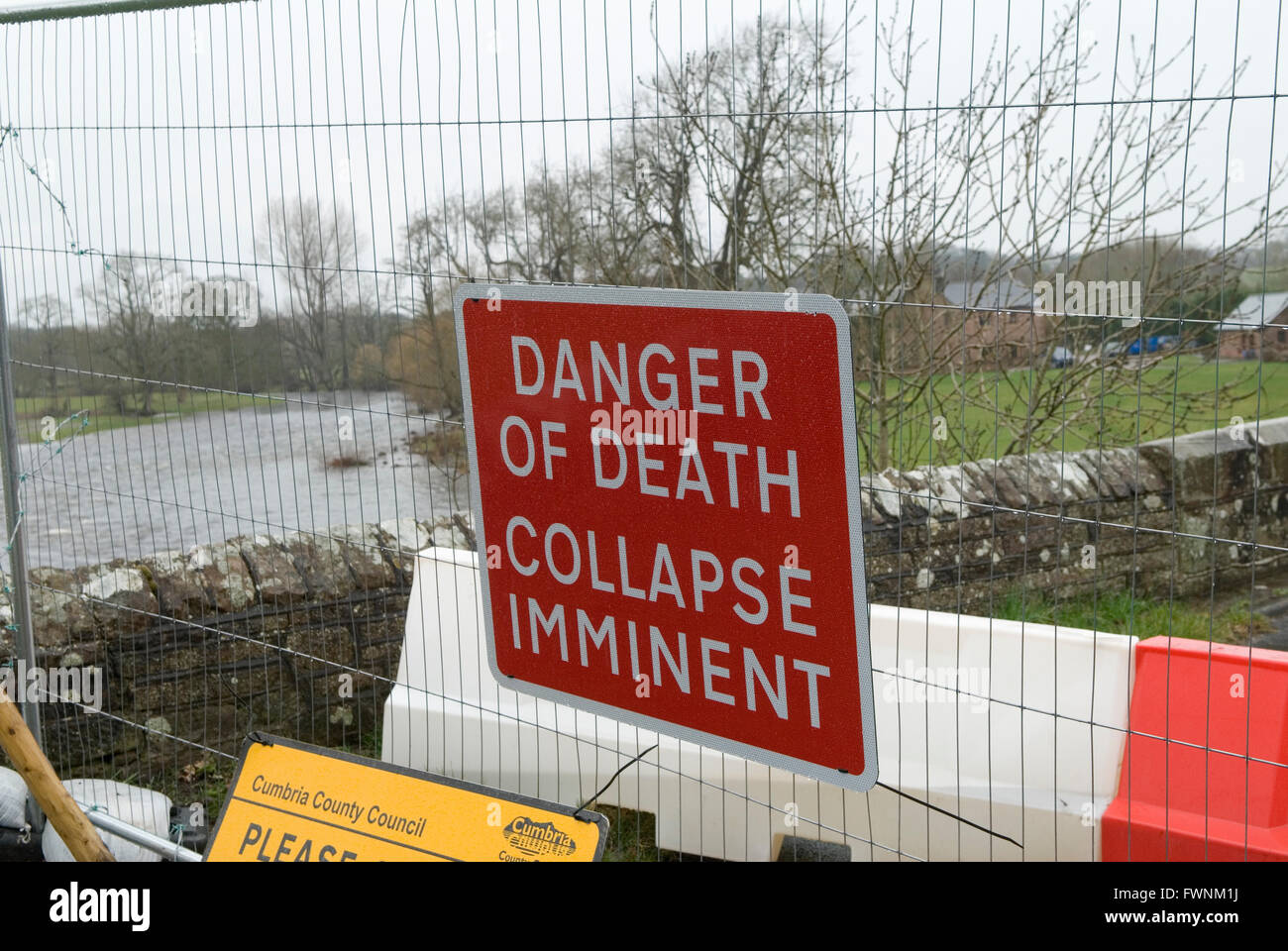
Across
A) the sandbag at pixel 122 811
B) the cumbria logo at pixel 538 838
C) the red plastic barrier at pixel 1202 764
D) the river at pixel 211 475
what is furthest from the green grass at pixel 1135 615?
the sandbag at pixel 122 811

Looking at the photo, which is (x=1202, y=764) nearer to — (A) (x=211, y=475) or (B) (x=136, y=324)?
(A) (x=211, y=475)

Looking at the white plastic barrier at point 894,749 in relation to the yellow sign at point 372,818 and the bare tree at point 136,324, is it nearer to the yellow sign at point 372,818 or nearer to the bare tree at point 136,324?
the yellow sign at point 372,818

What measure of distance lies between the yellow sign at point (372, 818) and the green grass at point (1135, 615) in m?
2.88

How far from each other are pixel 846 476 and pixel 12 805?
115 inches

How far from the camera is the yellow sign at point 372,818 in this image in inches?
95.3

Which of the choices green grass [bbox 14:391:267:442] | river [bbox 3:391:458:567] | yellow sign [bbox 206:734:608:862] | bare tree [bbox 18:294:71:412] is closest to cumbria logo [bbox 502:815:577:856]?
yellow sign [bbox 206:734:608:862]

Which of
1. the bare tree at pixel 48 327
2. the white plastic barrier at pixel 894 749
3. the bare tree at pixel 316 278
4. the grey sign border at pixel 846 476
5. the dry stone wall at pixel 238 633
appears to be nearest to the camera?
the grey sign border at pixel 846 476

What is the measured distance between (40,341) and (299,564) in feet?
3.44

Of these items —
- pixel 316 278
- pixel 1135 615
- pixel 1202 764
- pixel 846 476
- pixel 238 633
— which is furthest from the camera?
pixel 1135 615

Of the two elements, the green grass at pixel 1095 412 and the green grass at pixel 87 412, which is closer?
the green grass at pixel 87 412

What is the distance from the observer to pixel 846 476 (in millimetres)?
1784

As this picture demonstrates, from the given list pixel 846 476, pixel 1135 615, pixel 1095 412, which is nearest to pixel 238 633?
pixel 846 476
